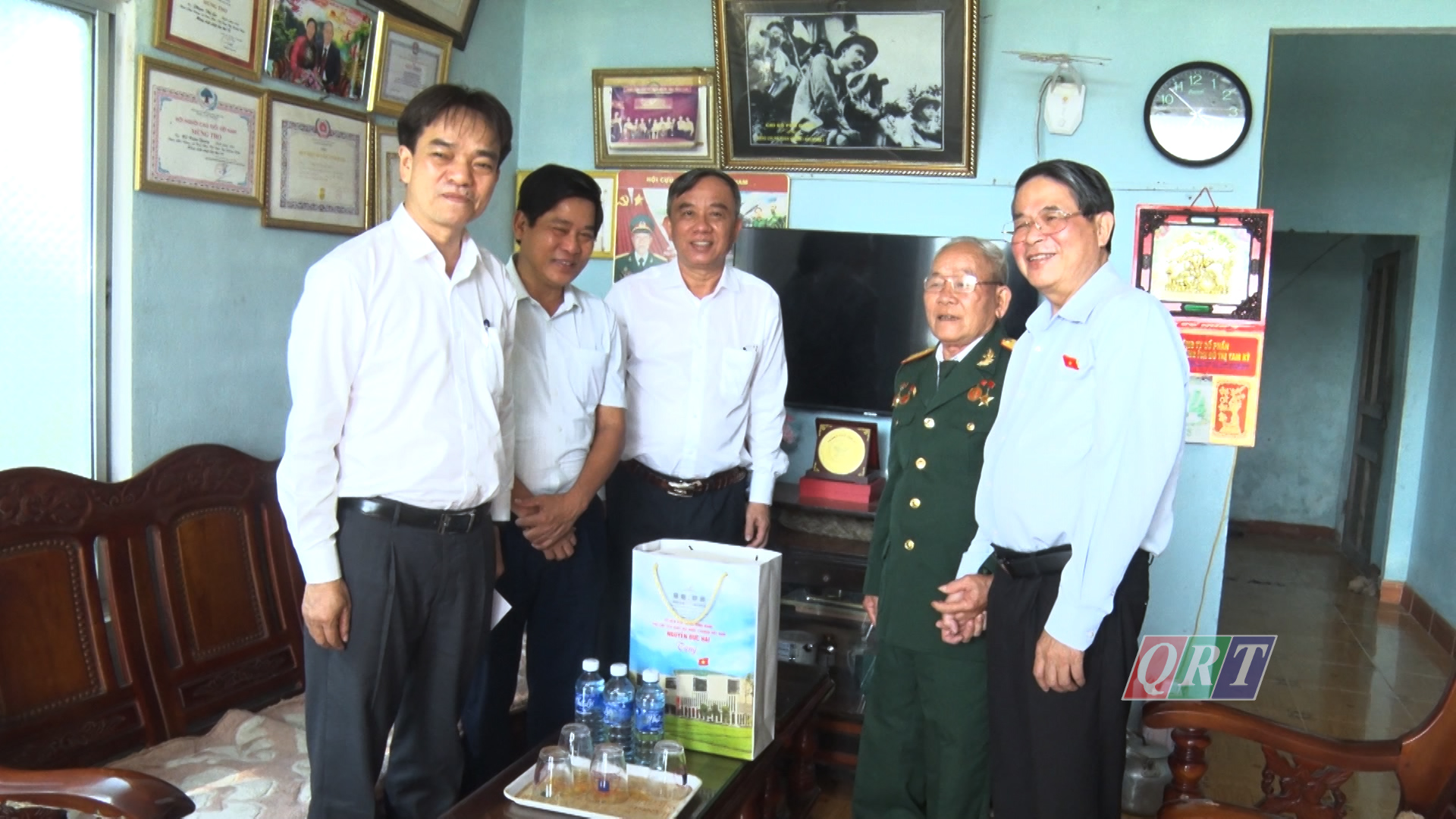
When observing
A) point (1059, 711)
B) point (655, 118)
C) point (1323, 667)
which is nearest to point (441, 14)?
point (655, 118)

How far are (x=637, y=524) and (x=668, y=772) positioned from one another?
0.87 m

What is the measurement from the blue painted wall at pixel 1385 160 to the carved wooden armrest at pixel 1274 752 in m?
4.53

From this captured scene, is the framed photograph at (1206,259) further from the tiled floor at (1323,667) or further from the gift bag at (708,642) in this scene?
the gift bag at (708,642)

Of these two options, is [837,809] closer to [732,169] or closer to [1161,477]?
[1161,477]

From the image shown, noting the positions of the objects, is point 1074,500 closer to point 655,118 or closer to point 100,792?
point 100,792

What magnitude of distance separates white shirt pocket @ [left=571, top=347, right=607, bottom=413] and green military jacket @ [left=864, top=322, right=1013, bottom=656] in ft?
2.24

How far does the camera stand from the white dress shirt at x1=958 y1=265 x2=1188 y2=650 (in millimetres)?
1632

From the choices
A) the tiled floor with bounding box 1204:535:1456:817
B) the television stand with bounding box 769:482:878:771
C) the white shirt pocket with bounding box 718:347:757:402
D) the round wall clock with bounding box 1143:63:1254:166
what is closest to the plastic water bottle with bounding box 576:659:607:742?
the white shirt pocket with bounding box 718:347:757:402

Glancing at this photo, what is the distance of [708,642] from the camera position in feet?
6.09

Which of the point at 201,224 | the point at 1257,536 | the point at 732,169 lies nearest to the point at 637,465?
the point at 201,224

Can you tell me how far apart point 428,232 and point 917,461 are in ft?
3.38

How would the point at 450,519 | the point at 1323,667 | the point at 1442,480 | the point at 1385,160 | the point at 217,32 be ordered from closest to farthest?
the point at 450,519 < the point at 217,32 < the point at 1323,667 < the point at 1442,480 < the point at 1385,160

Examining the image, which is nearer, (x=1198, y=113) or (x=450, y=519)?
(x=450, y=519)

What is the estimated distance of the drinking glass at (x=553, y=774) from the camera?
167cm
